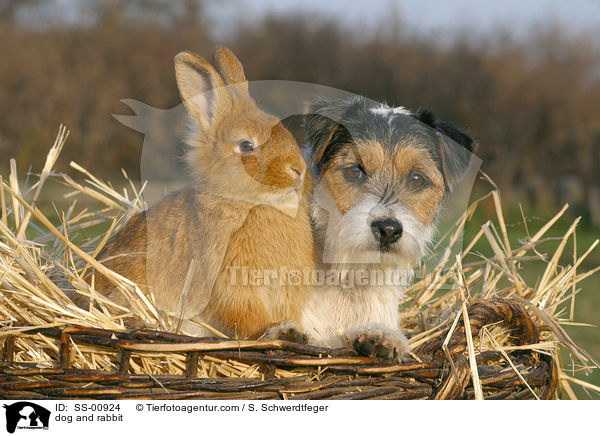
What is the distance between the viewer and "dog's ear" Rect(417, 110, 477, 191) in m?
3.38

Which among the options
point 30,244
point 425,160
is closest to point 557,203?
point 425,160

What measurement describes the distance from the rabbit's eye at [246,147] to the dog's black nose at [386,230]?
0.73 m

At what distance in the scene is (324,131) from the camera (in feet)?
10.7

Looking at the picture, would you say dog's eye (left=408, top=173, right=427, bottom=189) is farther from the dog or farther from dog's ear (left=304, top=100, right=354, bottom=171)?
dog's ear (left=304, top=100, right=354, bottom=171)

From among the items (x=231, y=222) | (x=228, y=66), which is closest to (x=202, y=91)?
(x=228, y=66)

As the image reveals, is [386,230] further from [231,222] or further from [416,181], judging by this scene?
[231,222]

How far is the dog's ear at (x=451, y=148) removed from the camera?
133 inches

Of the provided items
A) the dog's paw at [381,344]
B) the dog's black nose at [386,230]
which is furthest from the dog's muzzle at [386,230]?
the dog's paw at [381,344]

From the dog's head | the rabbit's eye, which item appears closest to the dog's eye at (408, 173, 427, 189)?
the dog's head

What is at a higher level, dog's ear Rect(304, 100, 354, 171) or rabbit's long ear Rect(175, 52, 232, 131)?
dog's ear Rect(304, 100, 354, 171)

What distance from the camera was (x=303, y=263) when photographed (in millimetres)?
2818
